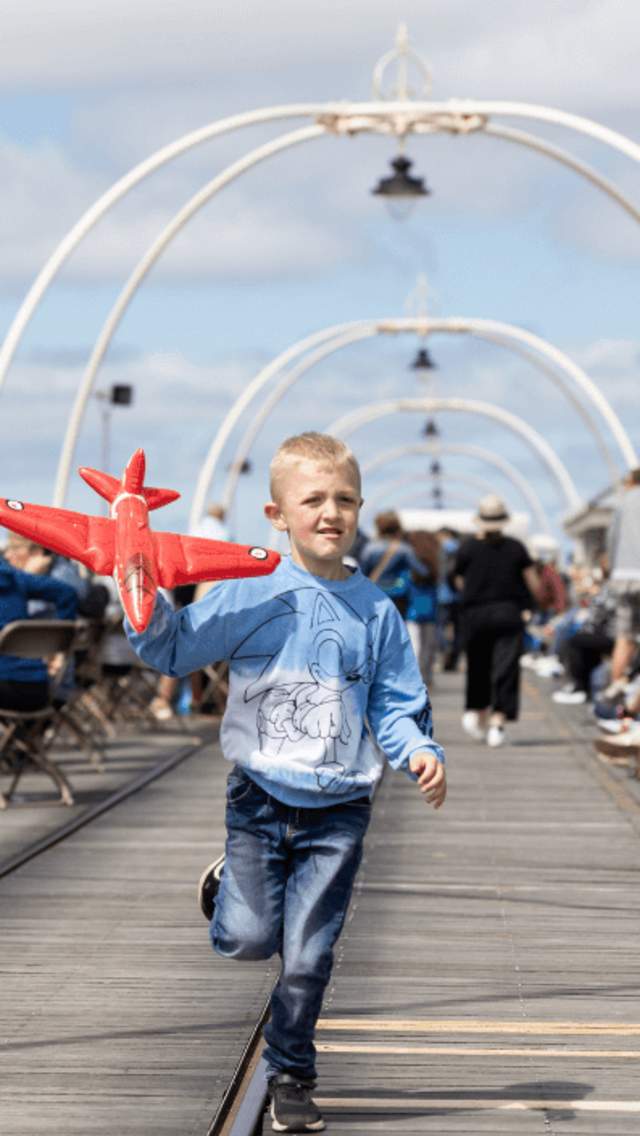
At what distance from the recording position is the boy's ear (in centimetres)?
548

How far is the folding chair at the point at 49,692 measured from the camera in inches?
504

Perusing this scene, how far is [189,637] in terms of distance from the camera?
17.6ft

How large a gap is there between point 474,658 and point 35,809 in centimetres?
620

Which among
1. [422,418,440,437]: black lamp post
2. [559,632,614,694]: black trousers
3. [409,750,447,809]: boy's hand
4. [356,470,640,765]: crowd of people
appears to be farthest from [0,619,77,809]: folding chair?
[422,418,440,437]: black lamp post

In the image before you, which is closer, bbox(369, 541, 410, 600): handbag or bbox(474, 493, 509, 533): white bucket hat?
bbox(474, 493, 509, 533): white bucket hat

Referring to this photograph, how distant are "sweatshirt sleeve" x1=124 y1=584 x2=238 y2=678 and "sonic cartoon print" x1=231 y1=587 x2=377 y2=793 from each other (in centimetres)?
7

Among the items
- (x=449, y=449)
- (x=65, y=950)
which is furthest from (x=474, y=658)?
(x=449, y=449)

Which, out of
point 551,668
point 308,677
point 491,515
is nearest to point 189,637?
point 308,677

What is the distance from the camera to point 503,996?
7.12 m

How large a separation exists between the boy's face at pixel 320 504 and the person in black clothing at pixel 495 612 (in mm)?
12540

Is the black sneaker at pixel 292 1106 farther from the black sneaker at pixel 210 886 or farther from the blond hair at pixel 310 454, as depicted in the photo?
the blond hair at pixel 310 454

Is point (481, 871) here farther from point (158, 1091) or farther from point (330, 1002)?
point (158, 1091)

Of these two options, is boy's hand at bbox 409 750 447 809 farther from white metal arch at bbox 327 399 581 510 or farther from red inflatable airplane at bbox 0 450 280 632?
white metal arch at bbox 327 399 581 510

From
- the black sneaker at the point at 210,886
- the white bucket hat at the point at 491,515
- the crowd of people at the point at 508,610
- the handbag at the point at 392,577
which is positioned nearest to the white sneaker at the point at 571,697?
the crowd of people at the point at 508,610
